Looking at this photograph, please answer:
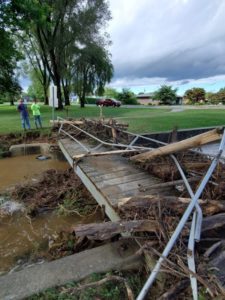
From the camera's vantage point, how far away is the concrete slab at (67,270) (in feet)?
6.64

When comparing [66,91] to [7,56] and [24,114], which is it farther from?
[24,114]

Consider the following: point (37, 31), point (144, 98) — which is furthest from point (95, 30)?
point (144, 98)

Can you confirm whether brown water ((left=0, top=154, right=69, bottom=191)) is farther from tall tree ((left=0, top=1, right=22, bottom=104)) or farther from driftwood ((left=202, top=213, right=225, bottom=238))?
tall tree ((left=0, top=1, right=22, bottom=104))

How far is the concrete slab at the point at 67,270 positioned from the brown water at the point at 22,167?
14.2ft

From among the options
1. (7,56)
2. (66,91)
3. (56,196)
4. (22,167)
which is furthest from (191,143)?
(66,91)

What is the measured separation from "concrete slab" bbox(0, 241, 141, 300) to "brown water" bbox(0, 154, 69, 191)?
433cm

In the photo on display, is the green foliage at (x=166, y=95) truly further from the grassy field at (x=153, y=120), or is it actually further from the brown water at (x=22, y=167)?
the brown water at (x=22, y=167)

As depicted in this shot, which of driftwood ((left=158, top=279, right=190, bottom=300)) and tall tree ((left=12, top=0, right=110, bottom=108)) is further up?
tall tree ((left=12, top=0, right=110, bottom=108))

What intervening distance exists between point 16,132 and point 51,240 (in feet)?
26.1

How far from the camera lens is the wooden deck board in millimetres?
3279

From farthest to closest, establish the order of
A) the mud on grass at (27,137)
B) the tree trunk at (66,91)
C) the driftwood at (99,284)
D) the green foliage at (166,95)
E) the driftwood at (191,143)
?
the green foliage at (166,95)
the tree trunk at (66,91)
the mud on grass at (27,137)
the driftwood at (191,143)
the driftwood at (99,284)

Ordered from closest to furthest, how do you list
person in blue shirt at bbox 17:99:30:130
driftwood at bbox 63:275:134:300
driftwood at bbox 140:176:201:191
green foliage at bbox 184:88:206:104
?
driftwood at bbox 63:275:134:300
driftwood at bbox 140:176:201:191
person in blue shirt at bbox 17:99:30:130
green foliage at bbox 184:88:206:104

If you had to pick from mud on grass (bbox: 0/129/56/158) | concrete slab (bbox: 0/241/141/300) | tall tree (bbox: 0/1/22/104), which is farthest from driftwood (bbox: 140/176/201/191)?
tall tree (bbox: 0/1/22/104)

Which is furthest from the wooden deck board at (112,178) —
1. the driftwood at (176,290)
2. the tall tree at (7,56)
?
the tall tree at (7,56)
